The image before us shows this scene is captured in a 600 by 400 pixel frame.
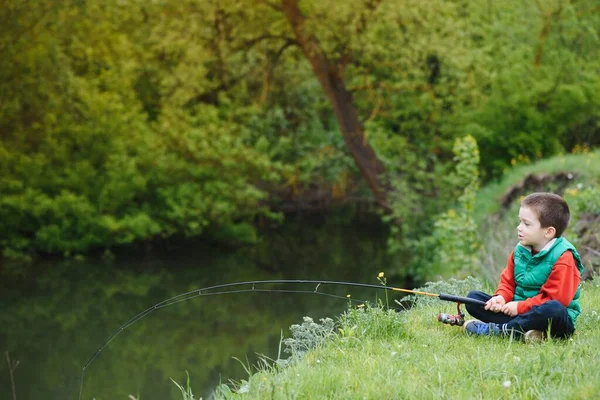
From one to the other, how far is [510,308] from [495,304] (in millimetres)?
87

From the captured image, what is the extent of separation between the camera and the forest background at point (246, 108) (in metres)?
17.5

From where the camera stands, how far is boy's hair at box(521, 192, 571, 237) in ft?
14.6

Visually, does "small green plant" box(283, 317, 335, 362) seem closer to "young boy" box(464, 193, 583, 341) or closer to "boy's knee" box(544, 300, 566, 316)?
"young boy" box(464, 193, 583, 341)

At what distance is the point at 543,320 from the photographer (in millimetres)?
4266

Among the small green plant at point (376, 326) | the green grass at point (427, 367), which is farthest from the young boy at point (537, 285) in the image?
the small green plant at point (376, 326)

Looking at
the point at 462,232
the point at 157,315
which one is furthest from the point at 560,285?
the point at 157,315

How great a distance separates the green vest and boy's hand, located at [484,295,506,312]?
0.59 ft

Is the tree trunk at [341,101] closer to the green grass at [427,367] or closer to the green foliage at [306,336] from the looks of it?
the green foliage at [306,336]

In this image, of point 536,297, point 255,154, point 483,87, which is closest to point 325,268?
point 255,154

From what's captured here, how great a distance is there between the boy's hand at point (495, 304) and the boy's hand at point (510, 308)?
0.03 metres

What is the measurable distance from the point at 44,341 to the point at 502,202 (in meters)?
8.50

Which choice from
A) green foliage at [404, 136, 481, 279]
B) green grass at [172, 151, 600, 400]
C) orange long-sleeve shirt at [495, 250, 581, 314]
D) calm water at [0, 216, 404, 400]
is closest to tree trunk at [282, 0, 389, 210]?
calm water at [0, 216, 404, 400]

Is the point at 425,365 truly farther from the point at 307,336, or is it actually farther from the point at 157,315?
the point at 157,315

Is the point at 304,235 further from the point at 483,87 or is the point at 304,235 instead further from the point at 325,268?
the point at 483,87
